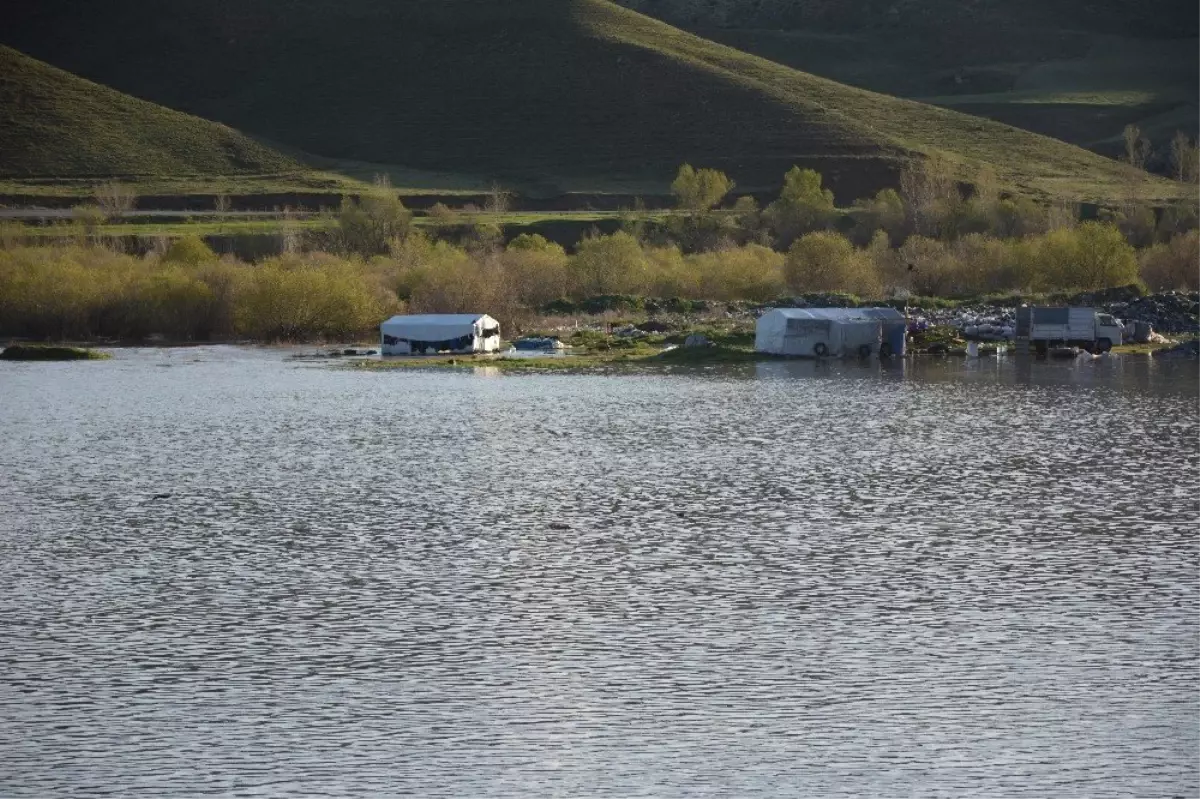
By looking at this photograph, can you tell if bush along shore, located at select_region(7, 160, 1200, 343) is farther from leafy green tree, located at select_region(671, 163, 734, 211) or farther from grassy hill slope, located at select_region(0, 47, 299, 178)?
grassy hill slope, located at select_region(0, 47, 299, 178)

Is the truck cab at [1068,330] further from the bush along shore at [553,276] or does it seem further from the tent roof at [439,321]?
the tent roof at [439,321]

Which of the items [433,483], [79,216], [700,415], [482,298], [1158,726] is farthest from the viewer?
[79,216]

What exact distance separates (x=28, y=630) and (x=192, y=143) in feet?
566

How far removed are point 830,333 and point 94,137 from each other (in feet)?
366

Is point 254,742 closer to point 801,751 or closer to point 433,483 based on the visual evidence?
point 801,751

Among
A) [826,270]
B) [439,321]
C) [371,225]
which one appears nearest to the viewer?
[439,321]

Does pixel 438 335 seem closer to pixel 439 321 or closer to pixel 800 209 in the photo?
pixel 439 321

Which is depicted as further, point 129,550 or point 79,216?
point 79,216

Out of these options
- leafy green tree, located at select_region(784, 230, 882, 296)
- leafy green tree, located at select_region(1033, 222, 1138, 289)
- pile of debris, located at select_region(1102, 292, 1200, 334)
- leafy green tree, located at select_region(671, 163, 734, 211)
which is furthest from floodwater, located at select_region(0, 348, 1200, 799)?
leafy green tree, located at select_region(671, 163, 734, 211)

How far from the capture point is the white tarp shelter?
95.1m

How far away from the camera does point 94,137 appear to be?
18475cm

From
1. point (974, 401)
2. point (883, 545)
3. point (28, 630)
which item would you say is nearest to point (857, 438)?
point (974, 401)

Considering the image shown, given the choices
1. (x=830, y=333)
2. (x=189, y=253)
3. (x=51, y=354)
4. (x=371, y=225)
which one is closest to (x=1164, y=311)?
(x=830, y=333)

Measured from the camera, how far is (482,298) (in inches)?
4392
